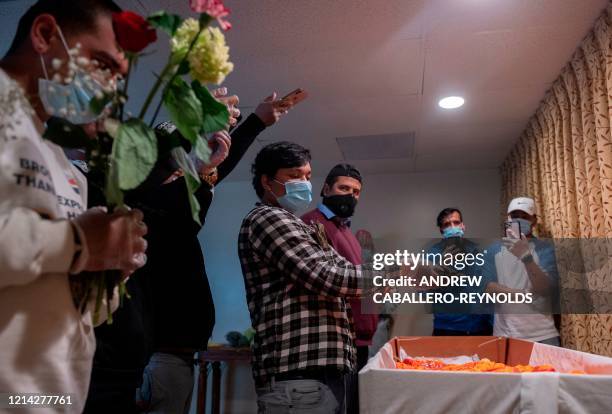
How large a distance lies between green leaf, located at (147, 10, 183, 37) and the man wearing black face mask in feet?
3.40

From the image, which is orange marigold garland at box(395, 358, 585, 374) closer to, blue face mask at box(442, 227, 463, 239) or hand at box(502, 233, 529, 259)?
hand at box(502, 233, 529, 259)

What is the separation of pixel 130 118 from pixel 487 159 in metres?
3.73

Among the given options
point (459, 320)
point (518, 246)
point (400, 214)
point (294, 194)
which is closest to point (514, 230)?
point (518, 246)

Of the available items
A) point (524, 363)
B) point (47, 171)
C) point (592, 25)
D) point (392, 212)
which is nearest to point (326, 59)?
point (592, 25)

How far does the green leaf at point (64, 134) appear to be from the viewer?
53 centimetres

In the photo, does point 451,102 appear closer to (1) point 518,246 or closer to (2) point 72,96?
(1) point 518,246

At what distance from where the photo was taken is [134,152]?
0.53m

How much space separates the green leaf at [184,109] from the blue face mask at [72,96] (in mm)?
80

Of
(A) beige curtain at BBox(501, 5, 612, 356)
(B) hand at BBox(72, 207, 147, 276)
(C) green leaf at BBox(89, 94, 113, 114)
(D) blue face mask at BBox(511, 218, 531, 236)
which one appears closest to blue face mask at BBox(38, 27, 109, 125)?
(C) green leaf at BBox(89, 94, 113, 114)

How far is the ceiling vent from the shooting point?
3364mm

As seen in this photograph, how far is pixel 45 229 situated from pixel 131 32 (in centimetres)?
24

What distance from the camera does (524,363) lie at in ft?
4.87

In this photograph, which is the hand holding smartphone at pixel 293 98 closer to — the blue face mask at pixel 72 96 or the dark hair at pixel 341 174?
the dark hair at pixel 341 174

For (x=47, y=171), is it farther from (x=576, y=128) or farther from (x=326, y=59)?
(x=576, y=128)
